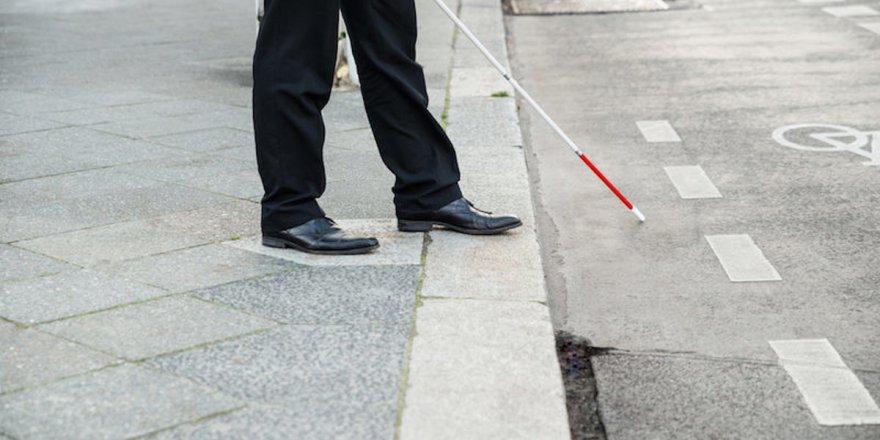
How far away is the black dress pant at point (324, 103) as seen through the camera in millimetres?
4293

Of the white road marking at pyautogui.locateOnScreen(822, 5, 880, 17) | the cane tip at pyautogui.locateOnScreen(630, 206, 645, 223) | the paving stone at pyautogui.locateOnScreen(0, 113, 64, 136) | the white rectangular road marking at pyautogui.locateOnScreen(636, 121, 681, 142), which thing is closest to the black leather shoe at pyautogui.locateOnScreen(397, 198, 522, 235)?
the cane tip at pyautogui.locateOnScreen(630, 206, 645, 223)

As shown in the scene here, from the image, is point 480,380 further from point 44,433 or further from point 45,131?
point 45,131

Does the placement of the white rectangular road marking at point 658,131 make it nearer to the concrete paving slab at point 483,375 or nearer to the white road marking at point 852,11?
the concrete paving slab at point 483,375

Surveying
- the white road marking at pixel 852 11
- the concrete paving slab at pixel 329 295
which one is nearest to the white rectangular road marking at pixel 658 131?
the concrete paving slab at pixel 329 295

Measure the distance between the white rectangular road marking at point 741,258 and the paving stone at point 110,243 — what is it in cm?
181

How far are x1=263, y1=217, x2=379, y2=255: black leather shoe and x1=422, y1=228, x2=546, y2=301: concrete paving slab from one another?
0.24 m

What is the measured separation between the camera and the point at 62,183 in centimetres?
545

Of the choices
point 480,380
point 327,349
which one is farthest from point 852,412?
point 327,349

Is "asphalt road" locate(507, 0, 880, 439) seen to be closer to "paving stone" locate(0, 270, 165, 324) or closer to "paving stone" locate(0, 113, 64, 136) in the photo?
"paving stone" locate(0, 270, 165, 324)

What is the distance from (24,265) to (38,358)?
36.7 inches

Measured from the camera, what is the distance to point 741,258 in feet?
15.6

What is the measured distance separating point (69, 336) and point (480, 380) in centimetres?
109

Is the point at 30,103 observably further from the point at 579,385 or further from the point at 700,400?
the point at 700,400

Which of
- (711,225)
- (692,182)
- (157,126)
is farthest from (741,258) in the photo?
(157,126)
